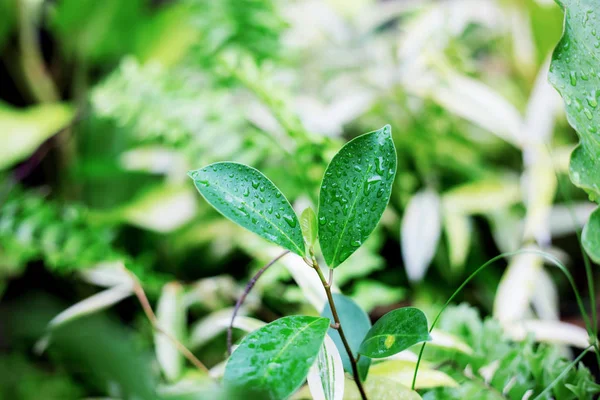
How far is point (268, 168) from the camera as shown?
0.91m

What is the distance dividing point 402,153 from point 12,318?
80cm

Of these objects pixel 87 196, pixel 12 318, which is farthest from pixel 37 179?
pixel 12 318

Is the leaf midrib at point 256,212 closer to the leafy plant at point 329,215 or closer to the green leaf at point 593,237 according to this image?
the leafy plant at point 329,215

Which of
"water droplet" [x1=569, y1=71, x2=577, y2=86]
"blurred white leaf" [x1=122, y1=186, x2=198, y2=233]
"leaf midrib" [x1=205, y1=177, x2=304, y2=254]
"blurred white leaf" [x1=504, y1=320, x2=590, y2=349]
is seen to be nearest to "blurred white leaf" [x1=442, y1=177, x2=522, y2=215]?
"blurred white leaf" [x1=504, y1=320, x2=590, y2=349]

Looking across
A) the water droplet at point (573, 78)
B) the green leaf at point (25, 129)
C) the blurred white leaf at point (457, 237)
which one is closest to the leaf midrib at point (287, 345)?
the water droplet at point (573, 78)

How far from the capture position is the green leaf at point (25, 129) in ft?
3.69

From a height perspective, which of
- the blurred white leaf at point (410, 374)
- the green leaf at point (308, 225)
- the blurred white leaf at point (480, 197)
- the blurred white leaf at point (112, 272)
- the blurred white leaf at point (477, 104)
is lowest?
the blurred white leaf at point (112, 272)

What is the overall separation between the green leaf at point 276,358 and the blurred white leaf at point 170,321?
16.6 inches

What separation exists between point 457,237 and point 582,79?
1.98 ft

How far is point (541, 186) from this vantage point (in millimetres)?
932

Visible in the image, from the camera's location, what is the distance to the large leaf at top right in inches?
12.6

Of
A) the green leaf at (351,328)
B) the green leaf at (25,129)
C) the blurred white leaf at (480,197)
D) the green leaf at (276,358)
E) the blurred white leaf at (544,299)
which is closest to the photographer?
the green leaf at (276,358)

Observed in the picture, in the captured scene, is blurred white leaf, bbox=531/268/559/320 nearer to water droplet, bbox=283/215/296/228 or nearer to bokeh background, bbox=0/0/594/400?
bokeh background, bbox=0/0/594/400

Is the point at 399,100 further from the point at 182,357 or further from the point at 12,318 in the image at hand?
the point at 12,318
